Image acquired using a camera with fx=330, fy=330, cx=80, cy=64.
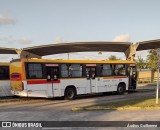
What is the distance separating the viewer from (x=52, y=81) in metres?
21.7

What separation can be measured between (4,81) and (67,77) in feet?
15.3

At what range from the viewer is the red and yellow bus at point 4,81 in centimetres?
2361

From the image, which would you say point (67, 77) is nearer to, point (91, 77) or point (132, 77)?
point (91, 77)

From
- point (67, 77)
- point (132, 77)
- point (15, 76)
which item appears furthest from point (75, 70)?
point (132, 77)

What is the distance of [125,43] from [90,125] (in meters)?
27.7

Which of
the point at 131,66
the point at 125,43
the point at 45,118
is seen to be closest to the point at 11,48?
the point at 125,43

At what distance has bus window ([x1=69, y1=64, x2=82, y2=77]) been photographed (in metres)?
23.0

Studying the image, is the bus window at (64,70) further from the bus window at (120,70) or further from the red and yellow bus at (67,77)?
the bus window at (120,70)

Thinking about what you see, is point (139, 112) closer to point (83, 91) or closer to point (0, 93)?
point (83, 91)

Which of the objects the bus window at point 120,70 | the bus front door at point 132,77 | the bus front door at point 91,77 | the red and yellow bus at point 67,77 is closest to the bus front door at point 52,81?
the red and yellow bus at point 67,77

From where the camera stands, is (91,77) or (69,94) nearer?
(69,94)

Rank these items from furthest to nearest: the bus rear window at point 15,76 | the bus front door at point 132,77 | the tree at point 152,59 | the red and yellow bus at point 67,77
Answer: the tree at point 152,59 < the bus front door at point 132,77 < the bus rear window at point 15,76 < the red and yellow bus at point 67,77

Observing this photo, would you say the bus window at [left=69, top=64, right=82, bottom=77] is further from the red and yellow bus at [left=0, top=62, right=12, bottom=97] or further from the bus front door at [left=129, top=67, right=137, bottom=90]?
the bus front door at [left=129, top=67, right=137, bottom=90]

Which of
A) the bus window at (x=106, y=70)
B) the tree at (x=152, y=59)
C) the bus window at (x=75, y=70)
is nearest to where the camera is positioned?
the bus window at (x=75, y=70)
